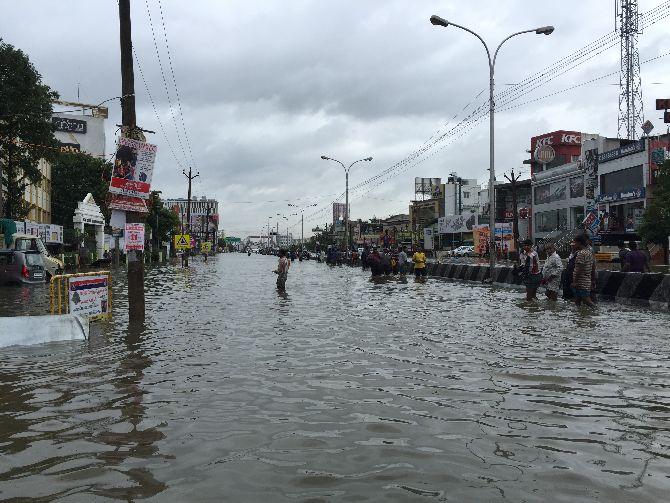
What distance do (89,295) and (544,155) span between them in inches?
2753

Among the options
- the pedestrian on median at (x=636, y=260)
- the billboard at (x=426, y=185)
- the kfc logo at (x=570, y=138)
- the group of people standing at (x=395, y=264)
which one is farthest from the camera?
the billboard at (x=426, y=185)

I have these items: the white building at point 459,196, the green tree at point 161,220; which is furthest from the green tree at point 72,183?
the white building at point 459,196

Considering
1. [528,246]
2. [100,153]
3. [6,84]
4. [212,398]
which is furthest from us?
[100,153]

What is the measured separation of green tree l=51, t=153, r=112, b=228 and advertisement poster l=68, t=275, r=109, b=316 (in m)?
60.9

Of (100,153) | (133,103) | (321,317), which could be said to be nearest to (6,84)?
(133,103)

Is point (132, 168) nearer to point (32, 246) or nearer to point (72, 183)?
point (32, 246)

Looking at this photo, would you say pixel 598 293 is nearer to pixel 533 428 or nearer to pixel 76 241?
pixel 533 428

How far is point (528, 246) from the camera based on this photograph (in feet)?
53.2

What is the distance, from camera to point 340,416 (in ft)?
18.5

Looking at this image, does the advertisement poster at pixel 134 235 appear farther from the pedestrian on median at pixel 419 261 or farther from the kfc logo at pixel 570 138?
the kfc logo at pixel 570 138

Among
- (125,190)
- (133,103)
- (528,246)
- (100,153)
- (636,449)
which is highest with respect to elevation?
(100,153)

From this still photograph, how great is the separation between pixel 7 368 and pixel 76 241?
49732 mm

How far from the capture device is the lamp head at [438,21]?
88.9 feet

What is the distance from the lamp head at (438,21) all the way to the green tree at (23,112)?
20.6 meters
